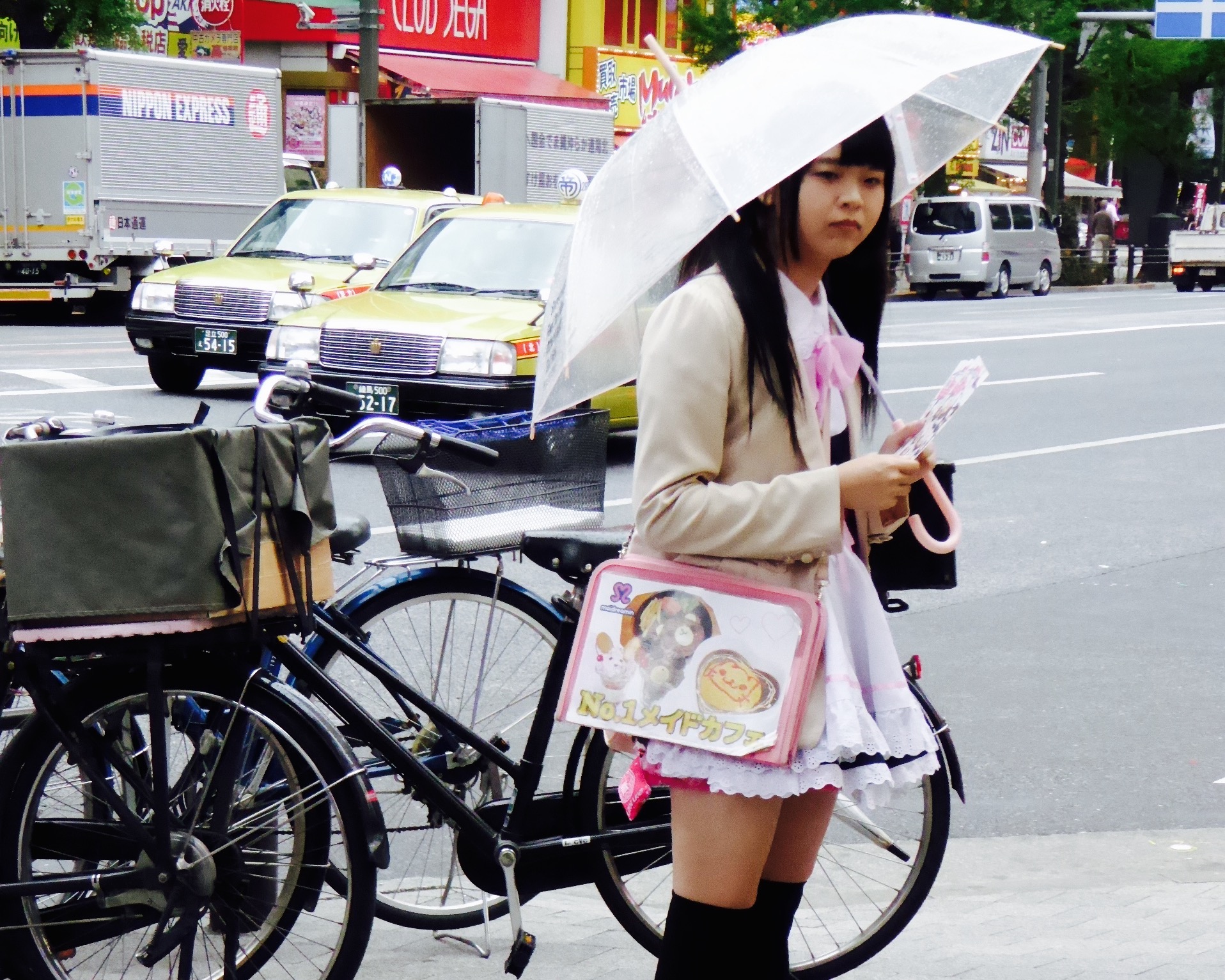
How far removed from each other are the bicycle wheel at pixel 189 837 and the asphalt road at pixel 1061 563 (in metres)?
0.58

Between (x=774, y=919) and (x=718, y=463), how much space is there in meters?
0.75

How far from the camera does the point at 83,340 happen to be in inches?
723

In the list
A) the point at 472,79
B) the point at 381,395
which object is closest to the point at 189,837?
the point at 381,395

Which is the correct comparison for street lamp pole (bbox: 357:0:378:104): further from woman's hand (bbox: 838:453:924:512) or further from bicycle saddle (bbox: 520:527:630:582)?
woman's hand (bbox: 838:453:924:512)

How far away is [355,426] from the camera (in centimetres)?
351

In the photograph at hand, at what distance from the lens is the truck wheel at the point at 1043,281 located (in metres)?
37.1

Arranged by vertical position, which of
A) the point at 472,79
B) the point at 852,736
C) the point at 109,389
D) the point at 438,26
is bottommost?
the point at 109,389

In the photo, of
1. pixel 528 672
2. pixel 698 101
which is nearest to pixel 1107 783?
pixel 528 672

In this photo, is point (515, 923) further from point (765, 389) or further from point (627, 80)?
point (627, 80)

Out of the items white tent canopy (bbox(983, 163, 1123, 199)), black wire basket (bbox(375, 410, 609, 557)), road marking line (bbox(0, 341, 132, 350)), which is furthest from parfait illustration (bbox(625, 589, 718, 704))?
white tent canopy (bbox(983, 163, 1123, 199))

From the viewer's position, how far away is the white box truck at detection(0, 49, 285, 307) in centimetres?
2081

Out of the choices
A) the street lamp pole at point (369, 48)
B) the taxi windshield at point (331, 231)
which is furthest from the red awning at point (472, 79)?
the taxi windshield at point (331, 231)

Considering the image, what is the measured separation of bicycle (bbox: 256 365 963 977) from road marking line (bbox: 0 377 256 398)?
401 inches

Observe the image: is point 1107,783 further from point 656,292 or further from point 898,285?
point 898,285
